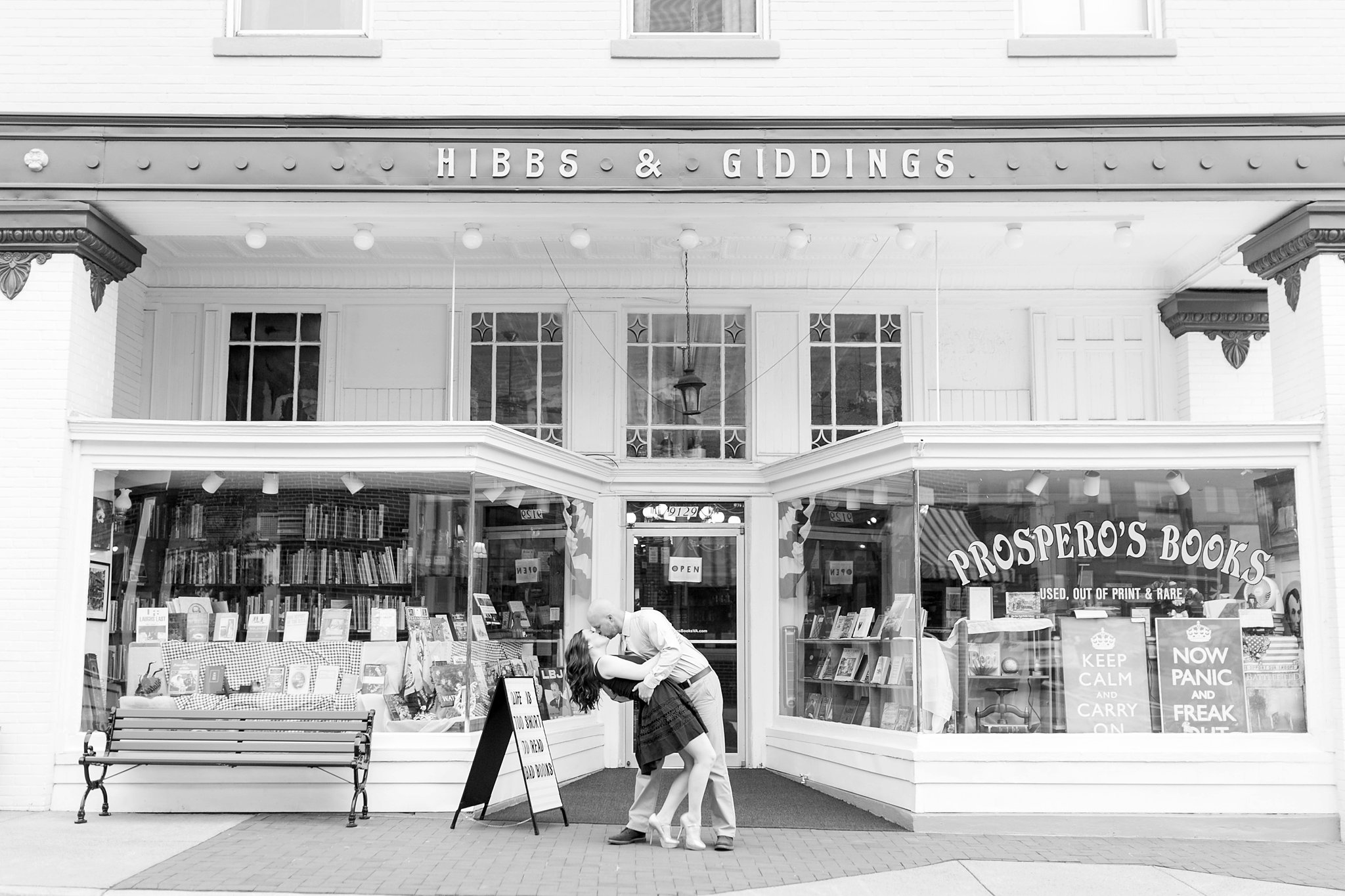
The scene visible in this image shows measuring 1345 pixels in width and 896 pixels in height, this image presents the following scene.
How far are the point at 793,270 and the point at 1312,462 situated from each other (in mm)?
4708

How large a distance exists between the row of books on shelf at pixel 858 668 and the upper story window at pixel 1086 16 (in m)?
4.97

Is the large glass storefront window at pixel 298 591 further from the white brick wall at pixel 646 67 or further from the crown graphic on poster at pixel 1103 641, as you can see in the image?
the crown graphic on poster at pixel 1103 641

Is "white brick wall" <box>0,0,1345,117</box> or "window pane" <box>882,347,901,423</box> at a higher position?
"white brick wall" <box>0,0,1345,117</box>

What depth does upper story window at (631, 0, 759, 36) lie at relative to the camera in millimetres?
9734

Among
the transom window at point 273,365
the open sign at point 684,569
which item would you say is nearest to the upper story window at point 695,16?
the transom window at point 273,365

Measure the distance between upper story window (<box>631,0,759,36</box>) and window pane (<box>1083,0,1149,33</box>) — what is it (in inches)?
102

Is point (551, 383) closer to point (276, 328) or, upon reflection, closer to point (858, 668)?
point (276, 328)

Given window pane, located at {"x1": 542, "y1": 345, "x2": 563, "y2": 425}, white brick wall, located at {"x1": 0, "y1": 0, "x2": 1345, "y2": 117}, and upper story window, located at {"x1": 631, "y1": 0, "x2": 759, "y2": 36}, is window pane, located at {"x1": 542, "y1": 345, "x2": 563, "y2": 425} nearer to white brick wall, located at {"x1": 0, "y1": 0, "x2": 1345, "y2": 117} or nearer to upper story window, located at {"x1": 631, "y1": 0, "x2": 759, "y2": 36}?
white brick wall, located at {"x1": 0, "y1": 0, "x2": 1345, "y2": 117}

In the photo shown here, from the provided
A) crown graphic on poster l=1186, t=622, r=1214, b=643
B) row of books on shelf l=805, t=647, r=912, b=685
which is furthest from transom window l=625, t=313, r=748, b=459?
crown graphic on poster l=1186, t=622, r=1214, b=643

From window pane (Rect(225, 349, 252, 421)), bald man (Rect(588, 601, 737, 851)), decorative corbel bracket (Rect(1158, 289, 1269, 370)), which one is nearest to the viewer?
bald man (Rect(588, 601, 737, 851))

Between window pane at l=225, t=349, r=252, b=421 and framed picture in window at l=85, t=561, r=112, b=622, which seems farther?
window pane at l=225, t=349, r=252, b=421

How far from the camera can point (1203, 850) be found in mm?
8070

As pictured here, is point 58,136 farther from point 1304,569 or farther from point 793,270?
point 1304,569

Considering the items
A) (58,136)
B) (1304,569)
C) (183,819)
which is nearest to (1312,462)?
(1304,569)
